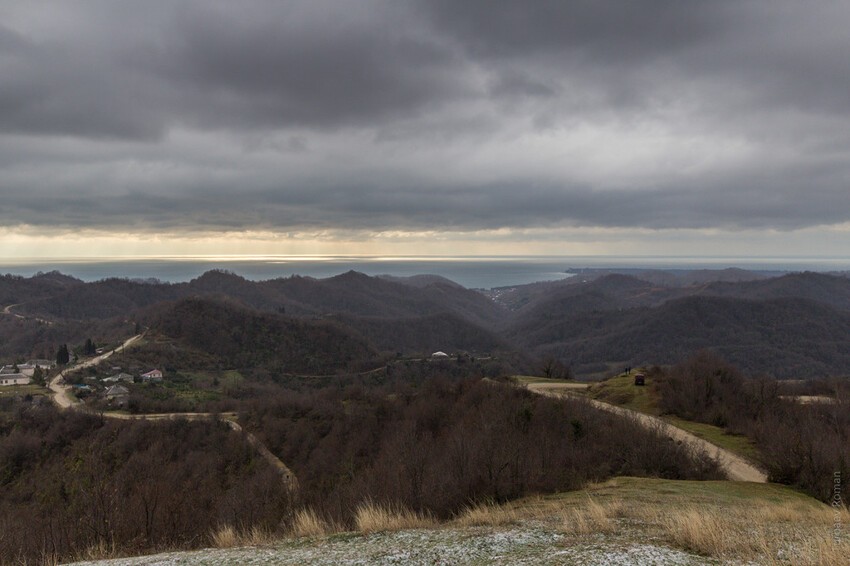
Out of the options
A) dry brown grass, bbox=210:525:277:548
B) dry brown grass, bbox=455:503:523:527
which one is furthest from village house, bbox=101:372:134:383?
dry brown grass, bbox=455:503:523:527

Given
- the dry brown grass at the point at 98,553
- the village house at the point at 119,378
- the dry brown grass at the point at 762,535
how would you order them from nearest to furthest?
the dry brown grass at the point at 762,535
the dry brown grass at the point at 98,553
the village house at the point at 119,378

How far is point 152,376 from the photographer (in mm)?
90250

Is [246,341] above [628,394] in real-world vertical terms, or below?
below

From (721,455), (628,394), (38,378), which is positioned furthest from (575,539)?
(38,378)

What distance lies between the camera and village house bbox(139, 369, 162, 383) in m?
86.2

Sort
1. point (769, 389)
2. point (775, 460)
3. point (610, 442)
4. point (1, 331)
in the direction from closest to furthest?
point (775, 460)
point (610, 442)
point (769, 389)
point (1, 331)

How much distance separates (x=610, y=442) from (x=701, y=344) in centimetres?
19822

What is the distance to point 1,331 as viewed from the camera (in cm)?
14875

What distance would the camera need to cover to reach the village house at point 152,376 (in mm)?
86250

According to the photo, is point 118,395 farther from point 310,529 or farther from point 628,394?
point 628,394

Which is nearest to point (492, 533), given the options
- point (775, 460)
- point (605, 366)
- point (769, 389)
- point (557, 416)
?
point (775, 460)

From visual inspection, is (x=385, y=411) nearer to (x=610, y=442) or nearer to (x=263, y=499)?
(x=263, y=499)

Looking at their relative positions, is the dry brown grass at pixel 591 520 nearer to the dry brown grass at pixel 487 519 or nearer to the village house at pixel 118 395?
the dry brown grass at pixel 487 519

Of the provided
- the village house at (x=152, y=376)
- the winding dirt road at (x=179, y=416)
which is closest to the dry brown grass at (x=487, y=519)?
the winding dirt road at (x=179, y=416)
